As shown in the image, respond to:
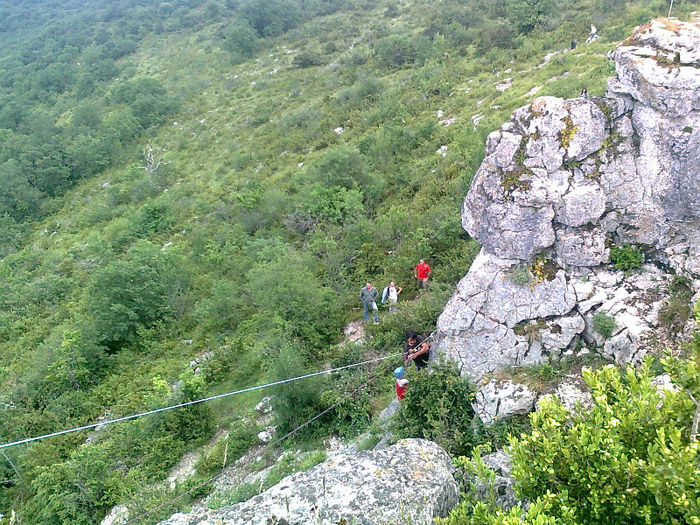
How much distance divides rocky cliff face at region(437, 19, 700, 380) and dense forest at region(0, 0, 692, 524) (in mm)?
1706

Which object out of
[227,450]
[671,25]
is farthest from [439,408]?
[671,25]

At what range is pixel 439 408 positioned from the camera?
7371mm

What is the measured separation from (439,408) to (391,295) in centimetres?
395

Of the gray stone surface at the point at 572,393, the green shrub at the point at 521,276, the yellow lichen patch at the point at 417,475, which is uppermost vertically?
the green shrub at the point at 521,276

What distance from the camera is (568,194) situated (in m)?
7.82

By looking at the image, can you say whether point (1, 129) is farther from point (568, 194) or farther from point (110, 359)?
point (568, 194)

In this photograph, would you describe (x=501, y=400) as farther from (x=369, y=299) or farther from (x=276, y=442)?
(x=369, y=299)

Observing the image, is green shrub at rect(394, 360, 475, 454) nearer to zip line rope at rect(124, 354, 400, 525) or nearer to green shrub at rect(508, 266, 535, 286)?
zip line rope at rect(124, 354, 400, 525)

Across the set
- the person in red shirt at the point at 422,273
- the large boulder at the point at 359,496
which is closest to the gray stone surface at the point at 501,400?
the large boulder at the point at 359,496

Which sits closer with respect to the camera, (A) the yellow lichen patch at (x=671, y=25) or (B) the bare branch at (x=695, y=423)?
(B) the bare branch at (x=695, y=423)

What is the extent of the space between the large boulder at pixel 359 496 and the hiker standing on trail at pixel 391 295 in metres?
5.23

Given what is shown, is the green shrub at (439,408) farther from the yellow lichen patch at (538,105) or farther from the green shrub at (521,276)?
the yellow lichen patch at (538,105)

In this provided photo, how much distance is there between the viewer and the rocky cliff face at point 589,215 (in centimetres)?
723

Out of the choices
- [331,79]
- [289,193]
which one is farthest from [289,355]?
[331,79]
